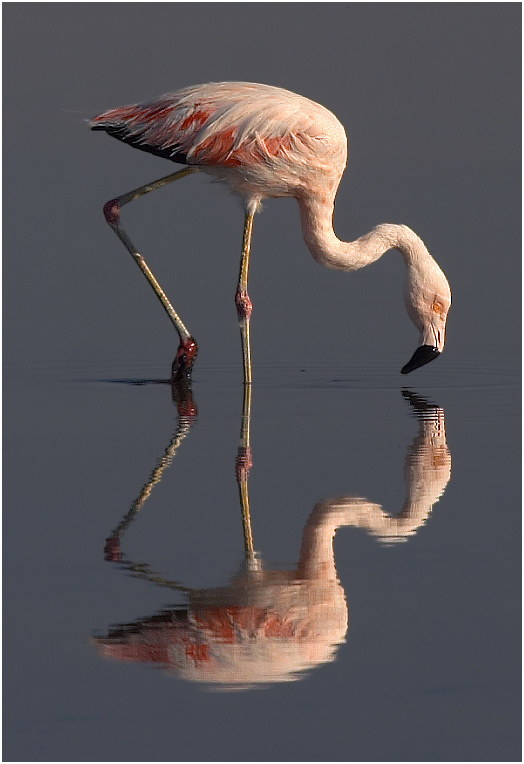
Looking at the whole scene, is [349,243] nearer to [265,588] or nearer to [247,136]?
[247,136]

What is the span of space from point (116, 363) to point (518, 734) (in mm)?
7230

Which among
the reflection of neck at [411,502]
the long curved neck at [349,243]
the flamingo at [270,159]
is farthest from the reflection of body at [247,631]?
the long curved neck at [349,243]

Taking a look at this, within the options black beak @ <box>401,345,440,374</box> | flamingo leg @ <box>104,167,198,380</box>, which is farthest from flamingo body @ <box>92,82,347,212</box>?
black beak @ <box>401,345,440,374</box>

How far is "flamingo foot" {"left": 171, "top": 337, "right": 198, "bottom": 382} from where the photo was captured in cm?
1067

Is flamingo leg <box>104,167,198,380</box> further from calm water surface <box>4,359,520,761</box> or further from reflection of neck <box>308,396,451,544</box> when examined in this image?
reflection of neck <box>308,396,451,544</box>

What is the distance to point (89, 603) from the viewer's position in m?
5.52

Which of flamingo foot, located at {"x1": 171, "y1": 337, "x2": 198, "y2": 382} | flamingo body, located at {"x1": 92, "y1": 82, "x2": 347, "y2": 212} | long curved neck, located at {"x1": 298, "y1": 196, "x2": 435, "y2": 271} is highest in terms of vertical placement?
flamingo body, located at {"x1": 92, "y1": 82, "x2": 347, "y2": 212}

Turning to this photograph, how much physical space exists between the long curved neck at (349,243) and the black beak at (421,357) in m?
0.62

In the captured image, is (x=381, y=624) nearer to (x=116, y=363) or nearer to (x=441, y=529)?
(x=441, y=529)

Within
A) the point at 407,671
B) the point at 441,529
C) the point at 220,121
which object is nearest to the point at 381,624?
the point at 407,671

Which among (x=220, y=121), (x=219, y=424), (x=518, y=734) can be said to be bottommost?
(x=518, y=734)

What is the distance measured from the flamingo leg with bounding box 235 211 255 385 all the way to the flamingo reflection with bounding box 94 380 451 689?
3.51m

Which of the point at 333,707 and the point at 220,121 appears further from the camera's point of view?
the point at 220,121

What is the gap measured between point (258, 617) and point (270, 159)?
5.26 meters
